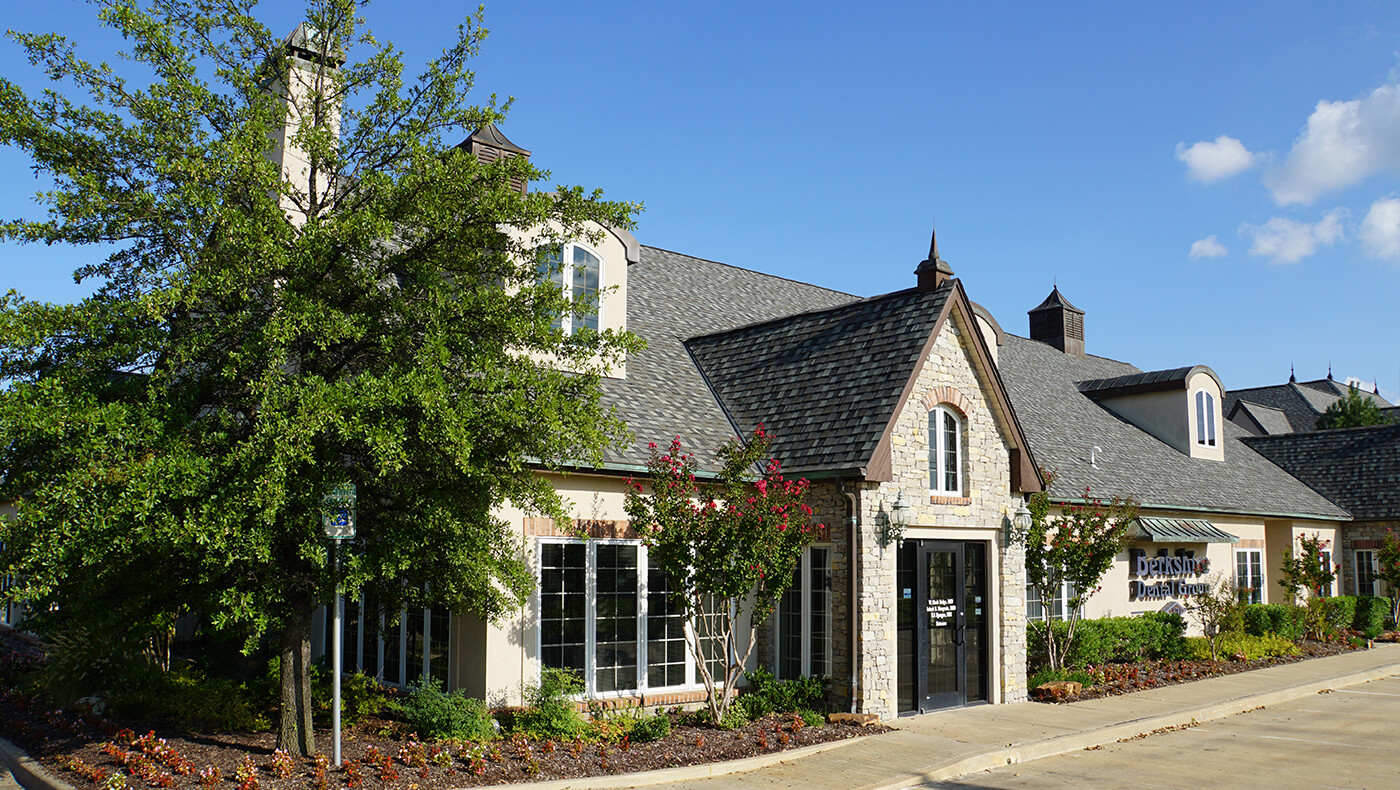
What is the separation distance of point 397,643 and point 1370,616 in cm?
2439

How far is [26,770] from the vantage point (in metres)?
10.7

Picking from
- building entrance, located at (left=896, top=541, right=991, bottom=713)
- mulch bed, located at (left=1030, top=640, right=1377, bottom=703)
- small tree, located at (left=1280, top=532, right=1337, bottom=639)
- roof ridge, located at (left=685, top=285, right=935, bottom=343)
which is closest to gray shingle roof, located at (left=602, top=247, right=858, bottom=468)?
roof ridge, located at (left=685, top=285, right=935, bottom=343)

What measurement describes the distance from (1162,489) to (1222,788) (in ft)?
44.0

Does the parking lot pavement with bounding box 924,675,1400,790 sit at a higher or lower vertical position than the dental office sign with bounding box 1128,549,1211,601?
lower

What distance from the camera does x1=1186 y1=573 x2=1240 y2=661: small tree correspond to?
67.8 feet

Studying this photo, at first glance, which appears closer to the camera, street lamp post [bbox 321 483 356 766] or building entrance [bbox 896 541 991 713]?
street lamp post [bbox 321 483 356 766]

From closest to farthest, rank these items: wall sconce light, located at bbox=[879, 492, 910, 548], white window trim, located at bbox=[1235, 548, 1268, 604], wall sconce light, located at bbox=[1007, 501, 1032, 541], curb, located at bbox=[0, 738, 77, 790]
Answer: curb, located at bbox=[0, 738, 77, 790], wall sconce light, located at bbox=[879, 492, 910, 548], wall sconce light, located at bbox=[1007, 501, 1032, 541], white window trim, located at bbox=[1235, 548, 1268, 604]

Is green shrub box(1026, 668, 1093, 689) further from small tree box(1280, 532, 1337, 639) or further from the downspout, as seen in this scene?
small tree box(1280, 532, 1337, 639)

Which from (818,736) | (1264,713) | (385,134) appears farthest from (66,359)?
(1264,713)

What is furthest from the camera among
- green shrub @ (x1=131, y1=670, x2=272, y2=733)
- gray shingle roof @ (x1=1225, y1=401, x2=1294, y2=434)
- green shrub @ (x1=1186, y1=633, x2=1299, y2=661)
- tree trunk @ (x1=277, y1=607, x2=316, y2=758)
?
gray shingle roof @ (x1=1225, y1=401, x2=1294, y2=434)

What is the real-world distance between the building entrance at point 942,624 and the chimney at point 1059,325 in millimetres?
A: 18421

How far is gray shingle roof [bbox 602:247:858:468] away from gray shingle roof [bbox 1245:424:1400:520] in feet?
52.2

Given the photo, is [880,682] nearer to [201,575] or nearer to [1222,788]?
[1222,788]

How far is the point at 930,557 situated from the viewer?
14.9 m
